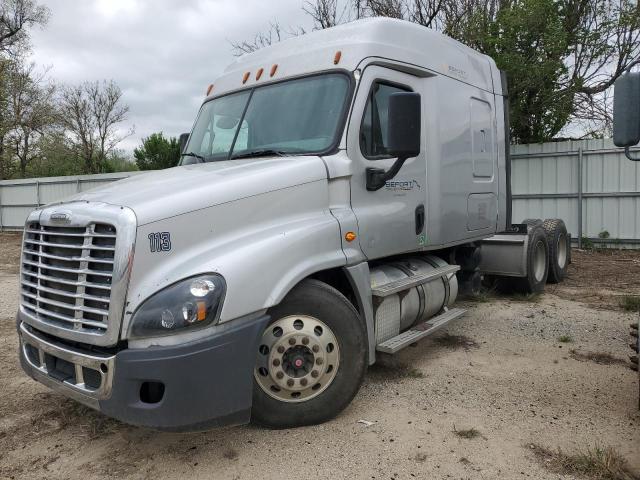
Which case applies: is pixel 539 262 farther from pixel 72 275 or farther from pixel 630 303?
pixel 72 275

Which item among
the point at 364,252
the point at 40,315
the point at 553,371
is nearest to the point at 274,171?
the point at 364,252

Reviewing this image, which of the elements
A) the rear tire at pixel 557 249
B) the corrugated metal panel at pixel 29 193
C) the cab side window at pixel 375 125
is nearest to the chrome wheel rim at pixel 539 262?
the rear tire at pixel 557 249

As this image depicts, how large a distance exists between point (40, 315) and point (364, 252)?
7.41 ft

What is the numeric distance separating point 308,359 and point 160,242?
4.01ft

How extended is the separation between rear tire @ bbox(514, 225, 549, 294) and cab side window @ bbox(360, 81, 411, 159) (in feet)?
13.6

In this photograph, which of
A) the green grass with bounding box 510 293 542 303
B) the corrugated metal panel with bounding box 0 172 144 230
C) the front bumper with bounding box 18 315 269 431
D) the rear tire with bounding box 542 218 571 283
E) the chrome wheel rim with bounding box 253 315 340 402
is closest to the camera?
the front bumper with bounding box 18 315 269 431

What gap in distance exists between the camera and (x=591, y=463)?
2955 mm

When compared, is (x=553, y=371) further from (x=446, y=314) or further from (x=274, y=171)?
(x=274, y=171)

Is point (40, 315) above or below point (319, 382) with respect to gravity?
above

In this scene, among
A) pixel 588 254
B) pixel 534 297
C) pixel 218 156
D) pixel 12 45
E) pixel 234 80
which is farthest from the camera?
pixel 12 45

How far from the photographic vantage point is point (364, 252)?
13.1 feet

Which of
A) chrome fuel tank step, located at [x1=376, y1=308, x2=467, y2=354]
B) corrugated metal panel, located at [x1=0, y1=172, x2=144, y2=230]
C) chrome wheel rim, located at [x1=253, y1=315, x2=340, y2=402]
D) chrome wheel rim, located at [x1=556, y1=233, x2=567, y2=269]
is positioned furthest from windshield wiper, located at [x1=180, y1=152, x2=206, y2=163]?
corrugated metal panel, located at [x1=0, y1=172, x2=144, y2=230]

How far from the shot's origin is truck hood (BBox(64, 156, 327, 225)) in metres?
3.03

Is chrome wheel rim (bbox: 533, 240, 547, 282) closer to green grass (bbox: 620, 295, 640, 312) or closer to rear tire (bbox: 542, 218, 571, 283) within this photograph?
rear tire (bbox: 542, 218, 571, 283)
